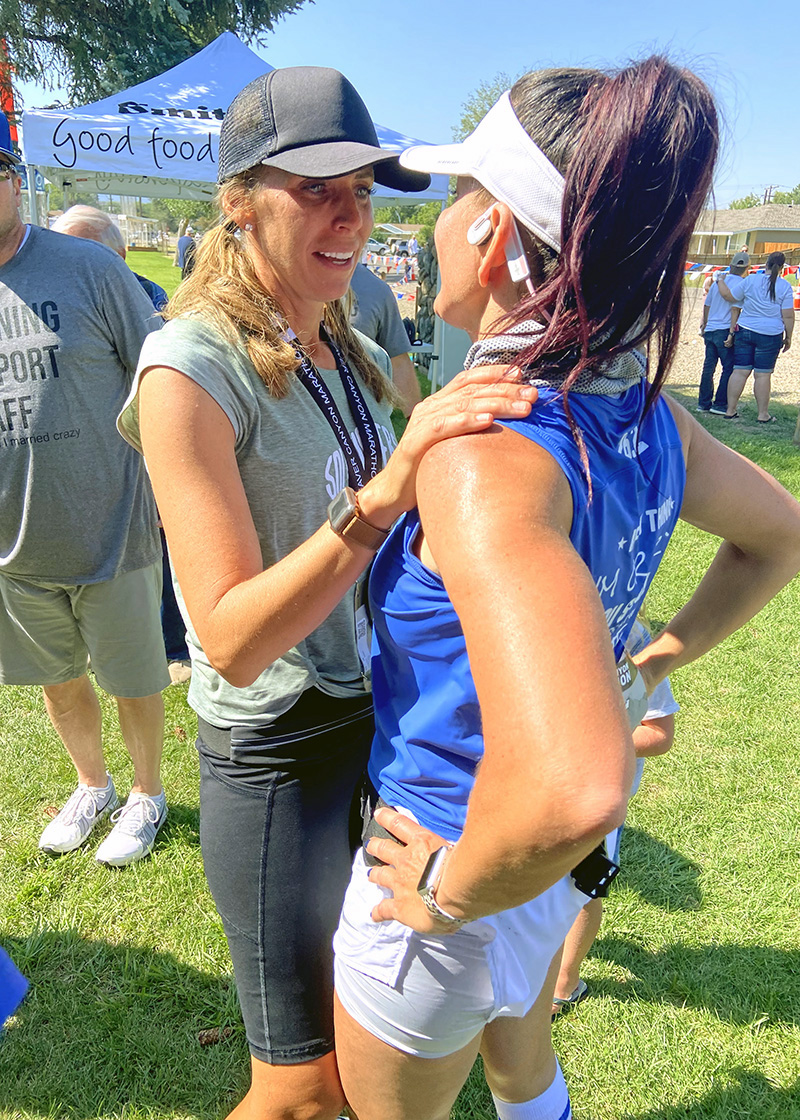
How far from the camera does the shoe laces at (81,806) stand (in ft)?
10.2

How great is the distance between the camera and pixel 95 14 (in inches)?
703

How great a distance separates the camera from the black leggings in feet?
4.91

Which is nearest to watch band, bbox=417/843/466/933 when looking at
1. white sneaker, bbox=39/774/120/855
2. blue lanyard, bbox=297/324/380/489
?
blue lanyard, bbox=297/324/380/489

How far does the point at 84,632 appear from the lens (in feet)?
9.73

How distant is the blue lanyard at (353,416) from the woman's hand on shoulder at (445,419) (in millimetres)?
488

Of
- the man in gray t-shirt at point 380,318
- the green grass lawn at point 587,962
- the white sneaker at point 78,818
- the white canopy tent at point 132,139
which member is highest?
the white canopy tent at point 132,139

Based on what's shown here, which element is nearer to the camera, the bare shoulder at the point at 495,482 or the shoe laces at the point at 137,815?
the bare shoulder at the point at 495,482

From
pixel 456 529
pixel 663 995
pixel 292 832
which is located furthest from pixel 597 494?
pixel 663 995

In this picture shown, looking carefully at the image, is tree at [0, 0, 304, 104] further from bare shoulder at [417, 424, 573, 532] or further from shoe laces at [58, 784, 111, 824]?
bare shoulder at [417, 424, 573, 532]

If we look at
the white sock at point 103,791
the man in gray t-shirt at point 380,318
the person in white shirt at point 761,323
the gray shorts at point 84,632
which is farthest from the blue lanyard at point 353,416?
the person in white shirt at point 761,323

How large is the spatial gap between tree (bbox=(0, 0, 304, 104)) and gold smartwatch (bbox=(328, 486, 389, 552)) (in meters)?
20.4

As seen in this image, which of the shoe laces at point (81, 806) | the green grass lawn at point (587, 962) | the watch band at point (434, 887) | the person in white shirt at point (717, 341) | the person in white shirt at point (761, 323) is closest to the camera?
the watch band at point (434, 887)

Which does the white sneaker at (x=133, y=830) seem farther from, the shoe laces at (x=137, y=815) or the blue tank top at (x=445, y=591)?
the blue tank top at (x=445, y=591)

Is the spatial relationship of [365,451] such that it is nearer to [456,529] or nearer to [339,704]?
[339,704]
